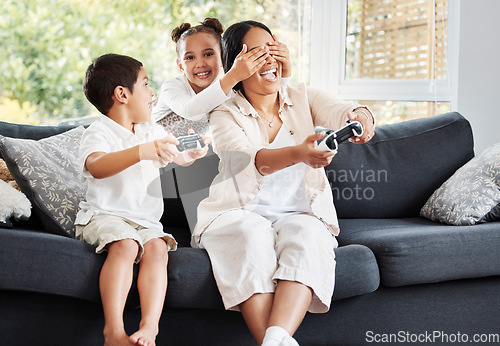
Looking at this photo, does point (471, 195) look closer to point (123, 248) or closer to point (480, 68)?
point (480, 68)

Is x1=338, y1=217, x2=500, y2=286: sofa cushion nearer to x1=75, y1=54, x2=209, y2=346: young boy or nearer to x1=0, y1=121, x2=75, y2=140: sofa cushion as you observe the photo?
x1=75, y1=54, x2=209, y2=346: young boy

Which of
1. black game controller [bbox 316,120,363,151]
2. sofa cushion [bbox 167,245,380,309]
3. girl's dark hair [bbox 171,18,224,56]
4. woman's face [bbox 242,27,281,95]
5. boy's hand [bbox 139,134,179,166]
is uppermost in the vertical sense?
girl's dark hair [bbox 171,18,224,56]

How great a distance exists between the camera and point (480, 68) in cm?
299

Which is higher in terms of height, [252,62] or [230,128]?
[252,62]

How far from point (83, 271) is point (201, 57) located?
1.08 meters

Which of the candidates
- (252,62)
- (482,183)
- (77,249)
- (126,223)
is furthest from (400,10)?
(77,249)

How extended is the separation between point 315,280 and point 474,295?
2.22ft

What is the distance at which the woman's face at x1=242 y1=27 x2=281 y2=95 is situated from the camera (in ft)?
6.19

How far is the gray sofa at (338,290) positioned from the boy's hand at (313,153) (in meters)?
0.34

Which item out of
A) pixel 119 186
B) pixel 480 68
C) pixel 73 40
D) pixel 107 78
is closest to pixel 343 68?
pixel 480 68

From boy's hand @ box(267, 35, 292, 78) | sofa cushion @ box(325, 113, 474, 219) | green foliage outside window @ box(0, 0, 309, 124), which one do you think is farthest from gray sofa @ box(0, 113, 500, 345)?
green foliage outside window @ box(0, 0, 309, 124)

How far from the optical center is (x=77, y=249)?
163 centimetres

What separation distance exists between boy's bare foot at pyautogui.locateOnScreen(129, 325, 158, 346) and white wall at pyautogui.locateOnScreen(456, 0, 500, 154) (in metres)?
2.15

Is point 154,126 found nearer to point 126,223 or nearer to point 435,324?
point 126,223
